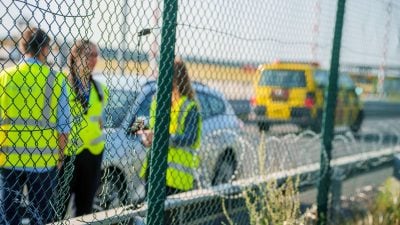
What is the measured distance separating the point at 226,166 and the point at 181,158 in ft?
6.08

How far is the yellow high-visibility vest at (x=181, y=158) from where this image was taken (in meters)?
3.77

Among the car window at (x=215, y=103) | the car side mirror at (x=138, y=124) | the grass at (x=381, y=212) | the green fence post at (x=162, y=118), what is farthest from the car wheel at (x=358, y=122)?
the green fence post at (x=162, y=118)

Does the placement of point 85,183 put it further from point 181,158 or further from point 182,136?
point 182,136

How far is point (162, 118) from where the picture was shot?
2762 mm

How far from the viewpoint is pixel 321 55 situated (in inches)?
180

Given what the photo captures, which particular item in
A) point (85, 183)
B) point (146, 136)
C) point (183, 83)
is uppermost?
point (183, 83)

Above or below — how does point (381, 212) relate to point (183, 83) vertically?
below

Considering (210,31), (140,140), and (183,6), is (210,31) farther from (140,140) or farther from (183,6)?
(140,140)

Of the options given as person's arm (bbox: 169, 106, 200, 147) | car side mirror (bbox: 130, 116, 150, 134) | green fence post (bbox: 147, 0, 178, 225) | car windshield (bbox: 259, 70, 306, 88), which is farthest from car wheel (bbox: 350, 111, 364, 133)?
green fence post (bbox: 147, 0, 178, 225)

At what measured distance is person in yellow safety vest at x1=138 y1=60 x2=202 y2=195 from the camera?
12.4ft

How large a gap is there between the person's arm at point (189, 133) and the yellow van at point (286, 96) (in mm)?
713

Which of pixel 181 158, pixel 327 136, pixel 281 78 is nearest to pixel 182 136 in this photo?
pixel 181 158

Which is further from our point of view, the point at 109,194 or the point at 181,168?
the point at 181,168

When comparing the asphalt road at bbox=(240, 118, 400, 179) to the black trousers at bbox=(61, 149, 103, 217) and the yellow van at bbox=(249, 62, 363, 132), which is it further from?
the black trousers at bbox=(61, 149, 103, 217)
